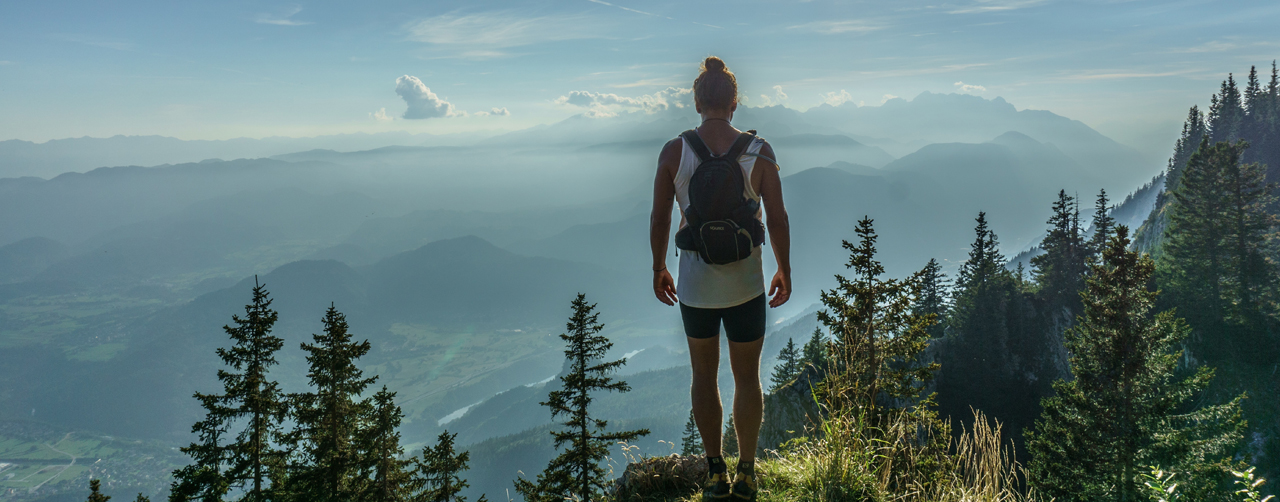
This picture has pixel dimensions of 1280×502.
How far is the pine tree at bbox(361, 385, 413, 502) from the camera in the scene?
49.9 ft

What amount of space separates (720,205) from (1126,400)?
66.3 feet

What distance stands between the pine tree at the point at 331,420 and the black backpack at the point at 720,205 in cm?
1319

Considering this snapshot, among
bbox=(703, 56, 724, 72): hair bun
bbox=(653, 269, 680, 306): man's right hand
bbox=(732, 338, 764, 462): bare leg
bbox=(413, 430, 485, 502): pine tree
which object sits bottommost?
bbox=(413, 430, 485, 502): pine tree

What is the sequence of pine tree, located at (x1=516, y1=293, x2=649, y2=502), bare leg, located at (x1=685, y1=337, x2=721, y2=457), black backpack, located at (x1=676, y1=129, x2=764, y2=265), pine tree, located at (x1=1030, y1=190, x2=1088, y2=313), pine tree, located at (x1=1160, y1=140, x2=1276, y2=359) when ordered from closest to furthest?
black backpack, located at (x1=676, y1=129, x2=764, y2=265)
bare leg, located at (x1=685, y1=337, x2=721, y2=457)
pine tree, located at (x1=516, y1=293, x2=649, y2=502)
pine tree, located at (x1=1160, y1=140, x2=1276, y2=359)
pine tree, located at (x1=1030, y1=190, x2=1088, y2=313)

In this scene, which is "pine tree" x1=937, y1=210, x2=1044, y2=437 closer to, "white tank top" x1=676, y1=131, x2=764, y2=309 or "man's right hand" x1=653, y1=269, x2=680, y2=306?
"man's right hand" x1=653, y1=269, x2=680, y2=306

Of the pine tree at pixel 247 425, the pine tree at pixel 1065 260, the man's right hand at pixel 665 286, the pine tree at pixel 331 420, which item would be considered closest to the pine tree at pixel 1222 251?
the pine tree at pixel 1065 260

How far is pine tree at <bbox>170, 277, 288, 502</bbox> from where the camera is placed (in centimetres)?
1476

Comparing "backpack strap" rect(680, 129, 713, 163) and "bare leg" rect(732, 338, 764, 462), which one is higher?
"backpack strap" rect(680, 129, 713, 163)

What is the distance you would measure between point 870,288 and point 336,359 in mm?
13271

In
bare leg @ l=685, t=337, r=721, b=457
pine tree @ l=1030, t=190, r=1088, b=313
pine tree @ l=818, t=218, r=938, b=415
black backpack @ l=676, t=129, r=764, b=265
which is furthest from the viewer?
pine tree @ l=1030, t=190, r=1088, b=313

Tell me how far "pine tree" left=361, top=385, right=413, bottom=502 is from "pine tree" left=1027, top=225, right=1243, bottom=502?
18.0 metres

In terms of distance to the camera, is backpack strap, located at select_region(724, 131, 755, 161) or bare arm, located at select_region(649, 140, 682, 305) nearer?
backpack strap, located at select_region(724, 131, 755, 161)

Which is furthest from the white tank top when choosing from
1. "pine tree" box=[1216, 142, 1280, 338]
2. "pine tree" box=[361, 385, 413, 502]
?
"pine tree" box=[1216, 142, 1280, 338]

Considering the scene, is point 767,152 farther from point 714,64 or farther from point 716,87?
point 714,64
